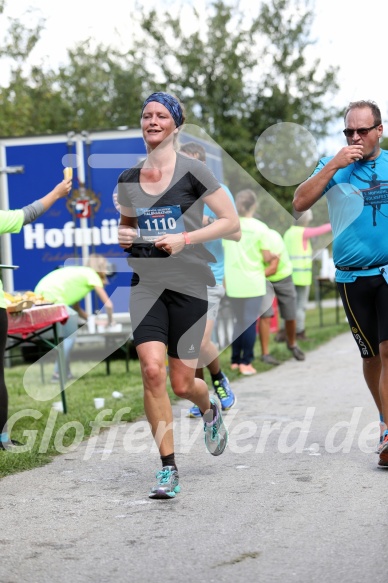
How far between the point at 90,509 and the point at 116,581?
1301 mm

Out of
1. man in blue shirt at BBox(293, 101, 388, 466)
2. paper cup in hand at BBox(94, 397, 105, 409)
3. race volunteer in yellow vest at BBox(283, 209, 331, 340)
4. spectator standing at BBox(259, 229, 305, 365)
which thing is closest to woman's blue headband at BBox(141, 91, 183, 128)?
man in blue shirt at BBox(293, 101, 388, 466)

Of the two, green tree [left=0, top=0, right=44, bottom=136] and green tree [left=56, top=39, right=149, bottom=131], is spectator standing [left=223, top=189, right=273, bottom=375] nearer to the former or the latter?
green tree [left=0, top=0, right=44, bottom=136]

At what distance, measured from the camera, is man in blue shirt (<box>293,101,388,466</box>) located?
19.1ft

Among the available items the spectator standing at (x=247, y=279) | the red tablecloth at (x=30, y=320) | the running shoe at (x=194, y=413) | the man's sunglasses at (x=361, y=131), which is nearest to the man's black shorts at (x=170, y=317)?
the man's sunglasses at (x=361, y=131)

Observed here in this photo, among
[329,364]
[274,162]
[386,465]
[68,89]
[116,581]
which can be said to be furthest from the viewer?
[68,89]

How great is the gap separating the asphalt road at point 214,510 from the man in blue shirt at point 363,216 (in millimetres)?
760

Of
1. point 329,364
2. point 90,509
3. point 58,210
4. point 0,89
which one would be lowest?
point 329,364

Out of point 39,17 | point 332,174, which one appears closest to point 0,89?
point 39,17

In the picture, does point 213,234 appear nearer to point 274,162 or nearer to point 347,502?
point 347,502

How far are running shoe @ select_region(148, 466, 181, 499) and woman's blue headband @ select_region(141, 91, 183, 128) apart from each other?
6.10 feet

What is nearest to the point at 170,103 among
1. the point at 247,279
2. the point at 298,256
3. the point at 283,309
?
the point at 247,279

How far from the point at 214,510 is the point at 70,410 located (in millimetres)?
4121

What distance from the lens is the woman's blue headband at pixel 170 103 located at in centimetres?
549

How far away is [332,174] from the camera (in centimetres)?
567
